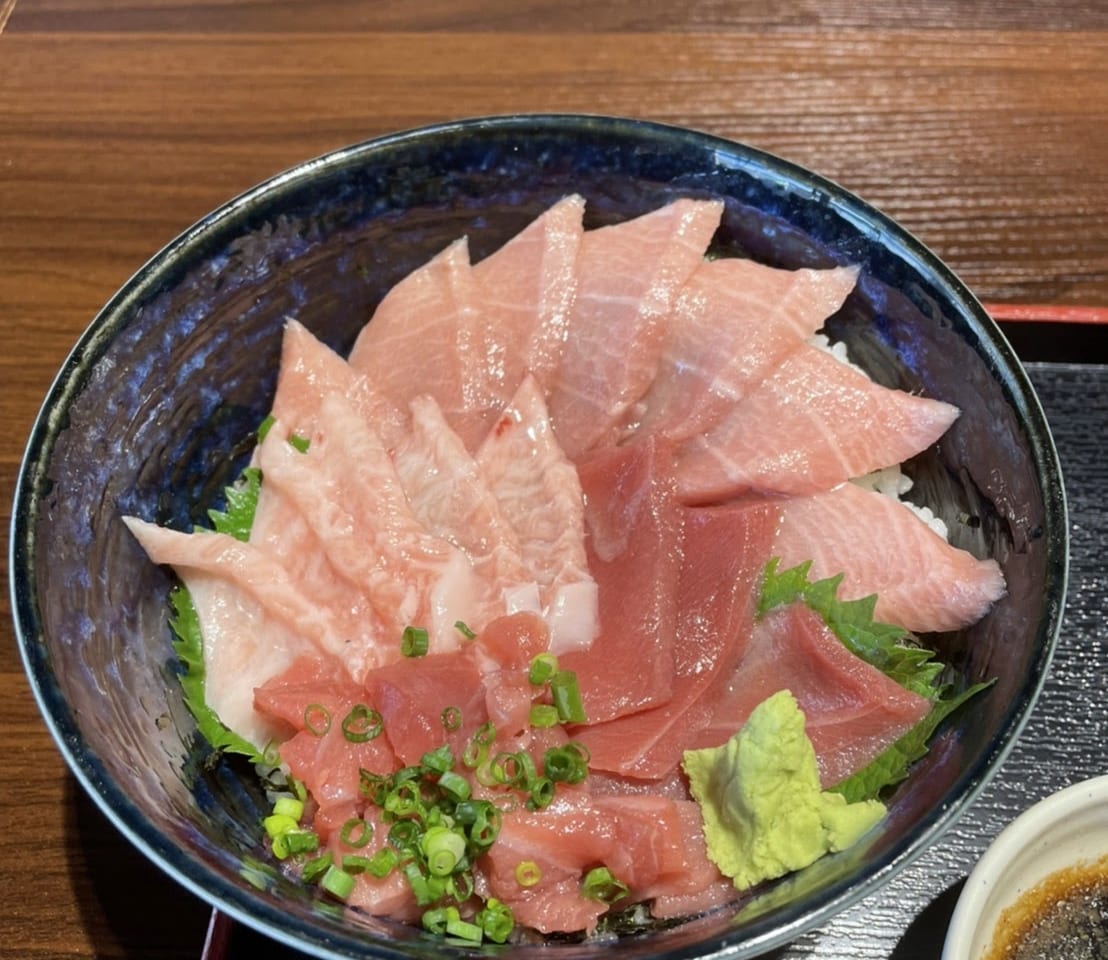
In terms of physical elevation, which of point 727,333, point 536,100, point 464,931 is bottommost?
point 464,931

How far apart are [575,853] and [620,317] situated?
1.05m

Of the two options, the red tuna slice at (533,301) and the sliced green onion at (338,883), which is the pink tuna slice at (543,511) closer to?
the red tuna slice at (533,301)

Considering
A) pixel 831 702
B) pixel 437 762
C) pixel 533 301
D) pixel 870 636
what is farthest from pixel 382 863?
pixel 533 301

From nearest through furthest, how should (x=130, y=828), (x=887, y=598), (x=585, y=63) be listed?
(x=130, y=828), (x=887, y=598), (x=585, y=63)

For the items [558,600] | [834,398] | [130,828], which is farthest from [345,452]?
[834,398]

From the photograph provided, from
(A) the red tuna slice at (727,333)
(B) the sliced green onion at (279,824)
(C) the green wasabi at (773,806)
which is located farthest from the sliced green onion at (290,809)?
(A) the red tuna slice at (727,333)

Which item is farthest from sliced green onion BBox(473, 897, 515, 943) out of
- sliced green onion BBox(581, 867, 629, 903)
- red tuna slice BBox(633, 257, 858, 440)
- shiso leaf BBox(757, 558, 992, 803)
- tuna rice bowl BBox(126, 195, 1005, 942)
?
red tuna slice BBox(633, 257, 858, 440)

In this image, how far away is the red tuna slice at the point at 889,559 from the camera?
1727 mm

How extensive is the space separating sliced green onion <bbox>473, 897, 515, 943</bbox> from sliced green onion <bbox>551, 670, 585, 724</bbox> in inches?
11.8

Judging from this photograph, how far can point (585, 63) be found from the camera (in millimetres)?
3047

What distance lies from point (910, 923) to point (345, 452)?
4.51 feet

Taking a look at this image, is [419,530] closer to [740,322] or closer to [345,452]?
[345,452]

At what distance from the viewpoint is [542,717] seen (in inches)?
61.4

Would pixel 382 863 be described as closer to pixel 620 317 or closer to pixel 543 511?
pixel 543 511
